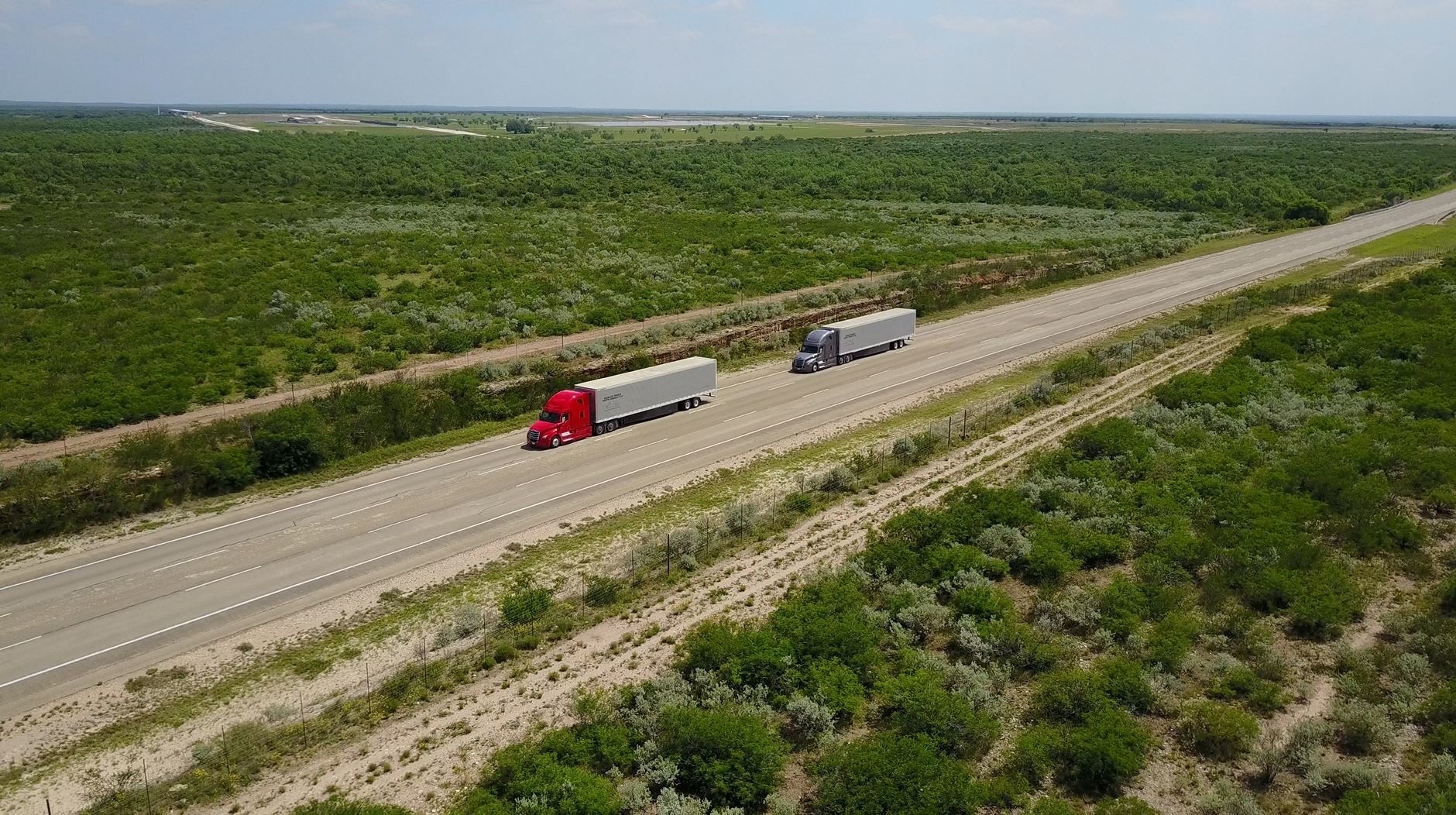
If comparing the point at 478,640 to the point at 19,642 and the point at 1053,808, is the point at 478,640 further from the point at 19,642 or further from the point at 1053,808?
the point at 1053,808

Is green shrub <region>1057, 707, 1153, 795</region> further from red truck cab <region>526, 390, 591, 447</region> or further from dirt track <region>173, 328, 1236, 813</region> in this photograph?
red truck cab <region>526, 390, 591, 447</region>

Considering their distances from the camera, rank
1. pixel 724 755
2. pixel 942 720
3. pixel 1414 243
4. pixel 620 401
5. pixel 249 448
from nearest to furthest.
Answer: pixel 724 755, pixel 942 720, pixel 249 448, pixel 620 401, pixel 1414 243

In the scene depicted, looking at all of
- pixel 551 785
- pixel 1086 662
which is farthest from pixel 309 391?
pixel 1086 662

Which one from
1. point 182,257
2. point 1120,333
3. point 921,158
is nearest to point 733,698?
point 1120,333

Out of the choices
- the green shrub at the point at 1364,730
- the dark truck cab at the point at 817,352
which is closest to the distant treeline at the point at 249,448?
the dark truck cab at the point at 817,352

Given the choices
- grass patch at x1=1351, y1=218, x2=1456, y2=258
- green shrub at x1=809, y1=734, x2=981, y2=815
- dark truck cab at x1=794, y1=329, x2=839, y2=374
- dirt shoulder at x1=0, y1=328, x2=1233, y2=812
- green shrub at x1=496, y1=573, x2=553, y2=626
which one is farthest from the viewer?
grass patch at x1=1351, y1=218, x2=1456, y2=258

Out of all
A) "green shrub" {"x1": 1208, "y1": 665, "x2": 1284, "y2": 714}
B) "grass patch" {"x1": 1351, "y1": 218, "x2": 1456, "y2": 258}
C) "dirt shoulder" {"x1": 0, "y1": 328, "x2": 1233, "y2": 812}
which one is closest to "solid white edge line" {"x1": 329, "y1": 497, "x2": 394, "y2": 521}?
"dirt shoulder" {"x1": 0, "y1": 328, "x2": 1233, "y2": 812}

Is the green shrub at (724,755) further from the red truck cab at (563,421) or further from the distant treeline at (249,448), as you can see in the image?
the distant treeline at (249,448)
